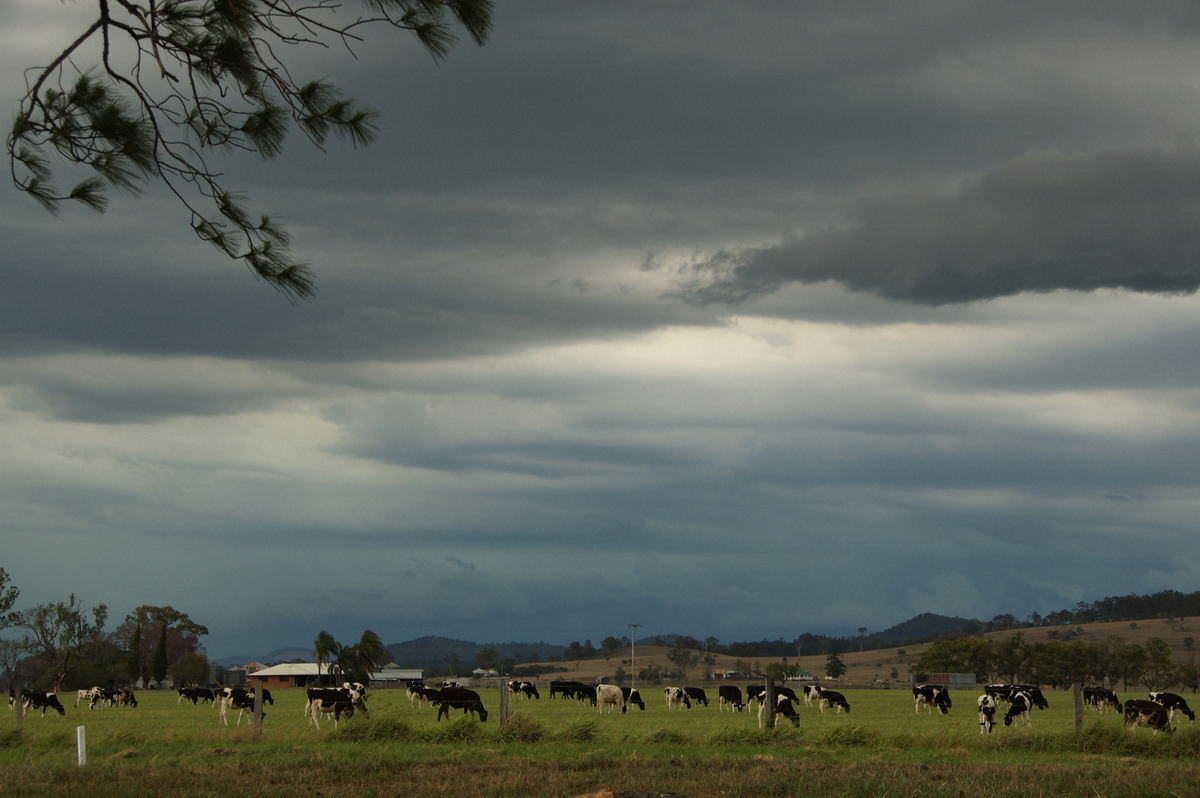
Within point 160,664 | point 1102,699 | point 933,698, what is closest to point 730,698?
point 933,698

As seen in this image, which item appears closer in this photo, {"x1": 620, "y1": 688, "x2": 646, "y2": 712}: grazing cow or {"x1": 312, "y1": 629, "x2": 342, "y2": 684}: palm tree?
{"x1": 620, "y1": 688, "x2": 646, "y2": 712}: grazing cow

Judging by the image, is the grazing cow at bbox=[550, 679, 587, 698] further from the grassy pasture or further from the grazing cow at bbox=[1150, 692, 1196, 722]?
the grassy pasture

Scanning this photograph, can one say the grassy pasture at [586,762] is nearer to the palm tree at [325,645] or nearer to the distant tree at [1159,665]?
the palm tree at [325,645]

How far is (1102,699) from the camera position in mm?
44312

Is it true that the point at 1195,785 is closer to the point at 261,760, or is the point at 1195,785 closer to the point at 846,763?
the point at 846,763

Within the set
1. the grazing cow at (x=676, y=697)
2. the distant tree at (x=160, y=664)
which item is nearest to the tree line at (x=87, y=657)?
the distant tree at (x=160, y=664)

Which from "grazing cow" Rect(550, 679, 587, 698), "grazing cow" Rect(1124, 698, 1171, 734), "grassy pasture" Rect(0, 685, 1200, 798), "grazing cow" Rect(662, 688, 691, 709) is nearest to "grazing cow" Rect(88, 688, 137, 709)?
"grazing cow" Rect(550, 679, 587, 698)

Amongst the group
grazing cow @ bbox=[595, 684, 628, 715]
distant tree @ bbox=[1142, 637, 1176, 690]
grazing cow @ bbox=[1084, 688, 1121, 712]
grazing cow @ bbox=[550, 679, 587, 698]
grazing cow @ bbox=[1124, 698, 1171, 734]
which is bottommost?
distant tree @ bbox=[1142, 637, 1176, 690]

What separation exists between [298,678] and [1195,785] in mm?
126474

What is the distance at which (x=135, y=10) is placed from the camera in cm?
986

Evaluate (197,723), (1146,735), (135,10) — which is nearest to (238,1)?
(135,10)

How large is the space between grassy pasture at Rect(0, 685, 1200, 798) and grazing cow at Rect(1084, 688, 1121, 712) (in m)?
23.5

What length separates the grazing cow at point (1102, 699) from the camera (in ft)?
140

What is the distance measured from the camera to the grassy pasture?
14.6m
